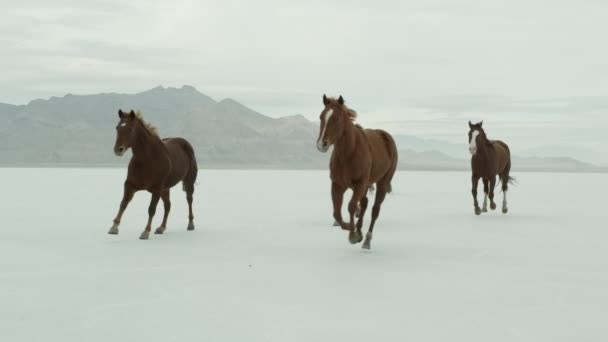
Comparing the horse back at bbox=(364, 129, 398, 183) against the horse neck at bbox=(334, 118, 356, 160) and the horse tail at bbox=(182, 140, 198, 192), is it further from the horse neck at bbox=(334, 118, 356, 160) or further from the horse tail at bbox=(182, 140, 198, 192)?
the horse tail at bbox=(182, 140, 198, 192)

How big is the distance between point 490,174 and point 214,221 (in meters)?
7.10

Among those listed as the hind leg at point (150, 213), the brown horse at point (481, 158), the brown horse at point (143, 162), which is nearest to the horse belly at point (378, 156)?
the brown horse at point (143, 162)

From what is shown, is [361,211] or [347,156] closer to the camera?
[347,156]

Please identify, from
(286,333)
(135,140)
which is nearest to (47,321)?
(286,333)

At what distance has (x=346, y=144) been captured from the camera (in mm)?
8148

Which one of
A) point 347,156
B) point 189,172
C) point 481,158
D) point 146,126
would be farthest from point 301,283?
point 481,158

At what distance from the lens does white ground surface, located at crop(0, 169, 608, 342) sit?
4672 mm

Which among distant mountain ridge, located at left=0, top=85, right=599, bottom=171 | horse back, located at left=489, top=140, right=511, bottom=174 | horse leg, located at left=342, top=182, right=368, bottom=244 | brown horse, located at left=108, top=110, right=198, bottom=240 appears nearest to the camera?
horse leg, located at left=342, top=182, right=368, bottom=244

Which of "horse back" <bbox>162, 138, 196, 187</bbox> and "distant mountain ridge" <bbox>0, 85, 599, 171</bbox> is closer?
"horse back" <bbox>162, 138, 196, 187</bbox>

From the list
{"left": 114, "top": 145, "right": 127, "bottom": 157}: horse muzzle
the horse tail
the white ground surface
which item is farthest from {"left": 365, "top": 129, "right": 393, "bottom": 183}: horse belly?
the horse tail

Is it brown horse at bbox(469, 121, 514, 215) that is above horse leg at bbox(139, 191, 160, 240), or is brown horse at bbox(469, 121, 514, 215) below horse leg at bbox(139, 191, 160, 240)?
above

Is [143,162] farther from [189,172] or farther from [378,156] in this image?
[378,156]

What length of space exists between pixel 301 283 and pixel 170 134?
5851 inches

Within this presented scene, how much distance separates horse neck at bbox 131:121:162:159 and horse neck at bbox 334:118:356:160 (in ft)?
11.7
